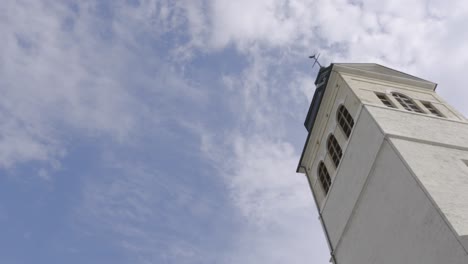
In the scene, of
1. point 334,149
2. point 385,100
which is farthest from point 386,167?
point 385,100

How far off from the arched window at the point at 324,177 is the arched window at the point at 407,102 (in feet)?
17.3

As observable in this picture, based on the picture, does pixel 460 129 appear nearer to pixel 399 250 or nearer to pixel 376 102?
pixel 376 102

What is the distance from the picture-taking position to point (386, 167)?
16984mm

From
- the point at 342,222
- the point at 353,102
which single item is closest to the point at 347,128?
the point at 353,102

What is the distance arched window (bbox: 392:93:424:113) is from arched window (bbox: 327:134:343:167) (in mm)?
3862

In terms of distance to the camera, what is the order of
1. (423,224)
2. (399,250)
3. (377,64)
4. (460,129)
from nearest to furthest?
1. (423,224)
2. (399,250)
3. (460,129)
4. (377,64)

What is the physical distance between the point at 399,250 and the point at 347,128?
7.10m

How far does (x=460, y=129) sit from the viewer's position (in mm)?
19781

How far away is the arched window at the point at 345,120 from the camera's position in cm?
2069

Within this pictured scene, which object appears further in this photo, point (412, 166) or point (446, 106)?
point (446, 106)

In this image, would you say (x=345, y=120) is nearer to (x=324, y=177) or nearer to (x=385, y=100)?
(x=385, y=100)

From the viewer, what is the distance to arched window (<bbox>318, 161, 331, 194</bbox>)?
22.8 m

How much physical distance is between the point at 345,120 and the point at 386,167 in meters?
4.72

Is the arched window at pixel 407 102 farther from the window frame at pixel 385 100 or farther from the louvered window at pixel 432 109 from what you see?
the window frame at pixel 385 100
